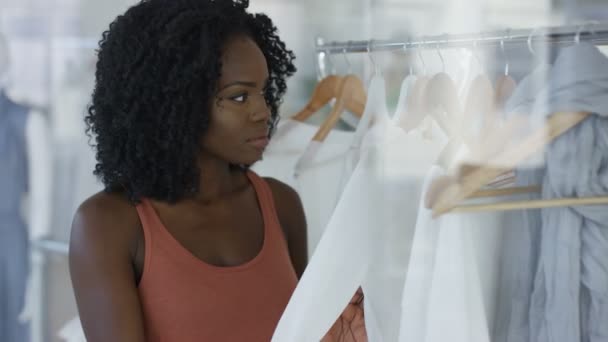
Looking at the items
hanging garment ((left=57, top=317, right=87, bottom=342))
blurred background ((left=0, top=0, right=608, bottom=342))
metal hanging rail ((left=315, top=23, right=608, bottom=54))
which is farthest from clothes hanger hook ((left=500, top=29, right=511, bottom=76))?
blurred background ((left=0, top=0, right=608, bottom=342))

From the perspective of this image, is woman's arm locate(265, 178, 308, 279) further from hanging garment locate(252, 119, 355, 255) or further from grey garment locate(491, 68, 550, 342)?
grey garment locate(491, 68, 550, 342)

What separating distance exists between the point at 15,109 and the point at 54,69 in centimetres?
14

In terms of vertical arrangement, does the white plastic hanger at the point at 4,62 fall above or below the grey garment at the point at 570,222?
above

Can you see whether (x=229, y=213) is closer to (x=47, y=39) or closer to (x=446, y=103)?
(x=446, y=103)

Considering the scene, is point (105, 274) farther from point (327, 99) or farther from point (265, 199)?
point (327, 99)

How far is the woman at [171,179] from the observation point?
0.96 m

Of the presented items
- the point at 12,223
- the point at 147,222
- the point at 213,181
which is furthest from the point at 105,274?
the point at 12,223

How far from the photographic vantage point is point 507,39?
2.77 ft

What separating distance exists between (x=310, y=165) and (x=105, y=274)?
508mm

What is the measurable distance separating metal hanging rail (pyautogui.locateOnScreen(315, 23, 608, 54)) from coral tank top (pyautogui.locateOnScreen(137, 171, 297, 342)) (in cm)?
36

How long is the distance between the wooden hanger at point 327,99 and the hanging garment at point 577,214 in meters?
0.53

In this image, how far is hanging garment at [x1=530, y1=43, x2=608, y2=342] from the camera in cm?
73

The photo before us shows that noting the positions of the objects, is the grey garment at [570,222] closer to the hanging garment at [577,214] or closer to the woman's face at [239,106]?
the hanging garment at [577,214]

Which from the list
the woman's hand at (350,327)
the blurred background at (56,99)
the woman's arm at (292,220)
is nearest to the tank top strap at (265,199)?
the woman's arm at (292,220)
